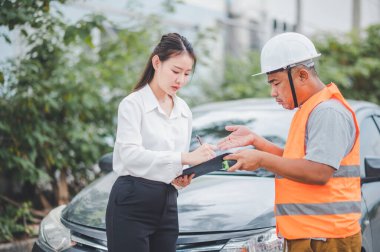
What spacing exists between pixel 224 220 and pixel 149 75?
940 mm

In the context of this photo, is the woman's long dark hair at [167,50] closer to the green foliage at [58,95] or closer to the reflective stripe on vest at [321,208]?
the reflective stripe on vest at [321,208]

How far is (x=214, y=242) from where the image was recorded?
291 cm

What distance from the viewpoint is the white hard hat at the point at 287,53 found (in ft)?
7.70

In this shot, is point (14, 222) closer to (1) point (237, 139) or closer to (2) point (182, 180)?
(2) point (182, 180)

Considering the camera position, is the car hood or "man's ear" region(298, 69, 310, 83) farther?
the car hood

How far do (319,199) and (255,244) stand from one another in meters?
0.70

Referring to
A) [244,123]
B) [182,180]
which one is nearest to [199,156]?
[182,180]

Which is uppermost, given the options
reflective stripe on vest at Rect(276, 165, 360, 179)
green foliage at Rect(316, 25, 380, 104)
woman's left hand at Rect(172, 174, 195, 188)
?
green foliage at Rect(316, 25, 380, 104)

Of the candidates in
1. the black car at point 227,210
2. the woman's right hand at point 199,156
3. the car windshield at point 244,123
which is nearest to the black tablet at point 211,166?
the woman's right hand at point 199,156

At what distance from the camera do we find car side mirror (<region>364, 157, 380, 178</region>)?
332 centimetres

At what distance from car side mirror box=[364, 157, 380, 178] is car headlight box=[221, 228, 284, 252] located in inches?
33.7

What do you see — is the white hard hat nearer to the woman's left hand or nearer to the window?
the woman's left hand

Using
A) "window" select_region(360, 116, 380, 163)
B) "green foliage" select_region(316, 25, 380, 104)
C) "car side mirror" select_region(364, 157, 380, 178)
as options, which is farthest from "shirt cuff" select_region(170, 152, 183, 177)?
"green foliage" select_region(316, 25, 380, 104)

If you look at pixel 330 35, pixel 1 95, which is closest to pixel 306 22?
pixel 330 35
